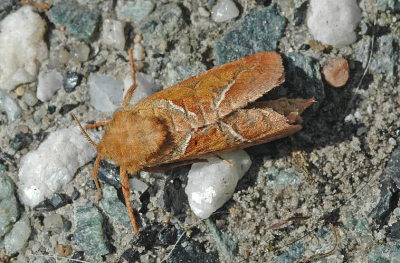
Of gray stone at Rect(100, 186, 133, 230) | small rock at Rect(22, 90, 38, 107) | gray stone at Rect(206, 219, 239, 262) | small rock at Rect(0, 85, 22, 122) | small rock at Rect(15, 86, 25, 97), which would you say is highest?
small rock at Rect(15, 86, 25, 97)

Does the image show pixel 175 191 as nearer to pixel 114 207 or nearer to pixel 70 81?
pixel 114 207

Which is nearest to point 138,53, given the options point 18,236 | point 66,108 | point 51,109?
point 66,108

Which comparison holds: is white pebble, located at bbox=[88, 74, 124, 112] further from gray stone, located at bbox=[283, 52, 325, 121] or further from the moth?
gray stone, located at bbox=[283, 52, 325, 121]

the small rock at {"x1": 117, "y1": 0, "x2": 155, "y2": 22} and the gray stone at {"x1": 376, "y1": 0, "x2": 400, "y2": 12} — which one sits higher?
the gray stone at {"x1": 376, "y1": 0, "x2": 400, "y2": 12}

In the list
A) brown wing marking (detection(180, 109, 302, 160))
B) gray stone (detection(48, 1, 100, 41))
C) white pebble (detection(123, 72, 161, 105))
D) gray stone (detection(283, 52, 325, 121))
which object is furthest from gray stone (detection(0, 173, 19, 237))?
gray stone (detection(283, 52, 325, 121))

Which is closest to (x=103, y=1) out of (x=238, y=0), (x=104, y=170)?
(x=238, y=0)

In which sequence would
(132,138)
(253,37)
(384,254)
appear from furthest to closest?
(253,37) → (384,254) → (132,138)
